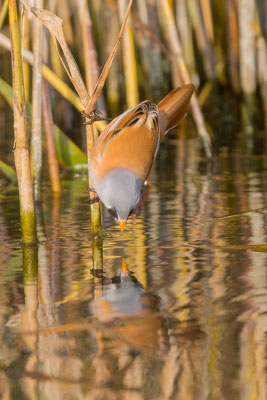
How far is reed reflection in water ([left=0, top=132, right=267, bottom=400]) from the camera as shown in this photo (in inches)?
62.3

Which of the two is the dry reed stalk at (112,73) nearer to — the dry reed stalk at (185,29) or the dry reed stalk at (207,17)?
the dry reed stalk at (185,29)

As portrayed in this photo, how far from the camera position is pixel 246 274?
229 centimetres

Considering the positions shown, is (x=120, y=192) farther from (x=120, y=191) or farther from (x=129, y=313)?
(x=129, y=313)

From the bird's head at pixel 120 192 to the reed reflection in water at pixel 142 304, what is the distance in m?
0.17

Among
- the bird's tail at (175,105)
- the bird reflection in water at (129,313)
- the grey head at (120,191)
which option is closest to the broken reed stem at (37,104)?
the bird's tail at (175,105)

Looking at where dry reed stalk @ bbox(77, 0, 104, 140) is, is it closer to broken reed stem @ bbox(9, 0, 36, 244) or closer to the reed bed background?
broken reed stem @ bbox(9, 0, 36, 244)

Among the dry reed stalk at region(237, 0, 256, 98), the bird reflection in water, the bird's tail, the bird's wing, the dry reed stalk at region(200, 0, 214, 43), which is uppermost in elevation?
the dry reed stalk at region(200, 0, 214, 43)

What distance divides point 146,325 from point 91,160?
30.3 inches

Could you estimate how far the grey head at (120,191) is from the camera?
243 centimetres

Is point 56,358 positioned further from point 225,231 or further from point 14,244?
point 225,231

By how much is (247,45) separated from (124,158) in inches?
157

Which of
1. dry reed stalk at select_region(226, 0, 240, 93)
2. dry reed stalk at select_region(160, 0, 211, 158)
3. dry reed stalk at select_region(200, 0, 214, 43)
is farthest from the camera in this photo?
dry reed stalk at select_region(200, 0, 214, 43)

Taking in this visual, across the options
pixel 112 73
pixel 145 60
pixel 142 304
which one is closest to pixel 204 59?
pixel 145 60

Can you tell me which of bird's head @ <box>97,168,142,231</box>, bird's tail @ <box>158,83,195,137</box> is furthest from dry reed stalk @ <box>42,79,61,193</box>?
bird's head @ <box>97,168,142,231</box>
